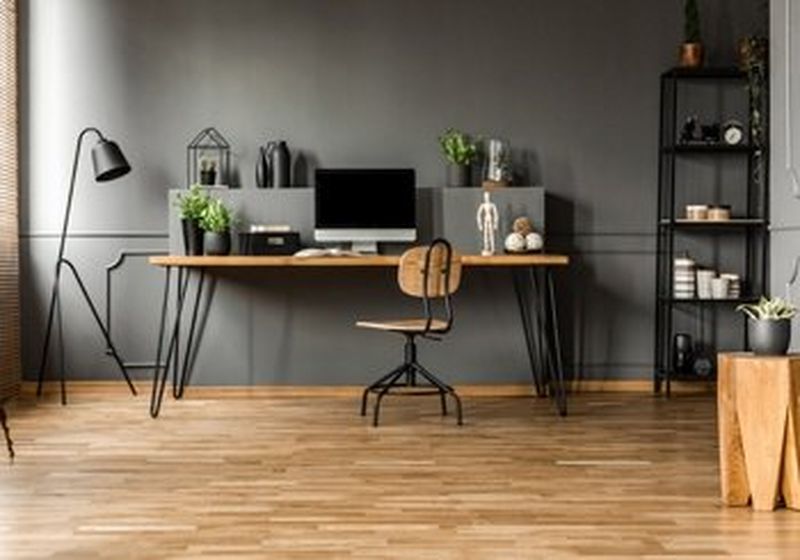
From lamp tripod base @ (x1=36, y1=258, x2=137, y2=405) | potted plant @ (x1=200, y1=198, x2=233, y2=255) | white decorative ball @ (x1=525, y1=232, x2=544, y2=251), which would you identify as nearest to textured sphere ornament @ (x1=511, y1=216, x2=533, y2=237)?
white decorative ball @ (x1=525, y1=232, x2=544, y2=251)

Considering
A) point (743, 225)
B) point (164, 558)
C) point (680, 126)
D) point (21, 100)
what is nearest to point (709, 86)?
point (680, 126)

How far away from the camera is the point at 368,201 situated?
621 cm

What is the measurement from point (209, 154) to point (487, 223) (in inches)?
66.5

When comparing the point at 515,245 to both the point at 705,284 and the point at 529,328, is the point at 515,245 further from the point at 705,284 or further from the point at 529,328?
the point at 705,284

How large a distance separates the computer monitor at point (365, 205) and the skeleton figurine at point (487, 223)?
0.38 metres

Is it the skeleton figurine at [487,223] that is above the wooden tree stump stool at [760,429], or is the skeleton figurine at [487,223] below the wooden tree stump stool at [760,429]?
above

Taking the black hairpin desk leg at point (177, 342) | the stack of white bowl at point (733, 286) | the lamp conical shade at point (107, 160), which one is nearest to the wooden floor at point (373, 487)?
the black hairpin desk leg at point (177, 342)

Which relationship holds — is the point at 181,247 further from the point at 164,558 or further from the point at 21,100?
the point at 164,558

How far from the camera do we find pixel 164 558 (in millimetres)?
2965

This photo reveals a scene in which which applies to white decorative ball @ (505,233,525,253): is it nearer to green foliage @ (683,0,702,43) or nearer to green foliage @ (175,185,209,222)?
green foliage @ (683,0,702,43)

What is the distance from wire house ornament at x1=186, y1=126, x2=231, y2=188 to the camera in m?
6.48

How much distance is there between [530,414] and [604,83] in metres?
2.12

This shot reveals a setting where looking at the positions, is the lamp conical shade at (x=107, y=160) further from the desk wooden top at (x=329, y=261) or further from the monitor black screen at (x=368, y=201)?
the monitor black screen at (x=368, y=201)

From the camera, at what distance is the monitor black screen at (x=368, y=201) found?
621 centimetres
